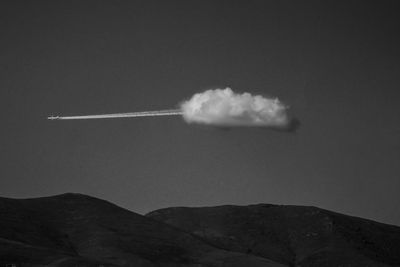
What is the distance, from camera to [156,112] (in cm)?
18038
